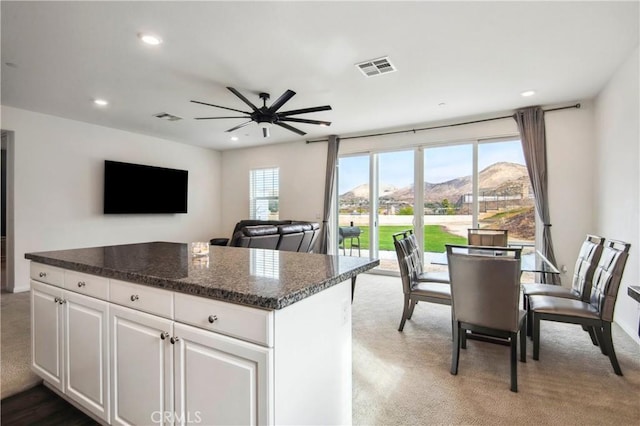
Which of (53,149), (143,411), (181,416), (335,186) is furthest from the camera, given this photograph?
(335,186)

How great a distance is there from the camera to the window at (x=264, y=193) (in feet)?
23.5

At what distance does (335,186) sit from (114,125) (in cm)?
417

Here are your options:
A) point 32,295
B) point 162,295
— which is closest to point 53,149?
point 32,295

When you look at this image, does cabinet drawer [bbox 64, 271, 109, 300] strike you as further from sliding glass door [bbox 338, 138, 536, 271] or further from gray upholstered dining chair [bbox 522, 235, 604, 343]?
sliding glass door [bbox 338, 138, 536, 271]

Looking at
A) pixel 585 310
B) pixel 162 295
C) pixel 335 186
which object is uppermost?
pixel 335 186

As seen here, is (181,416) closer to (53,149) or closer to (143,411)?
(143,411)

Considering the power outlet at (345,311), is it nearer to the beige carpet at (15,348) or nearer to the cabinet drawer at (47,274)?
the cabinet drawer at (47,274)

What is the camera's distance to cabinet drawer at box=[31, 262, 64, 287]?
6.13ft

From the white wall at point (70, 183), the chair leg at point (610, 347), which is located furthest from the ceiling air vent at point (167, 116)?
the chair leg at point (610, 347)

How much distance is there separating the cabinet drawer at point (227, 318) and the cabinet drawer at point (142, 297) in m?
0.07

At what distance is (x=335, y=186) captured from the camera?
20.9 feet

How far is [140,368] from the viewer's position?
1435 mm

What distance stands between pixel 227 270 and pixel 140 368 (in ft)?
1.93

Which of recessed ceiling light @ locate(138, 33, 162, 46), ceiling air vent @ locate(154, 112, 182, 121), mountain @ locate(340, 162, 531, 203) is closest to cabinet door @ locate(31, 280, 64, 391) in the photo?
recessed ceiling light @ locate(138, 33, 162, 46)
